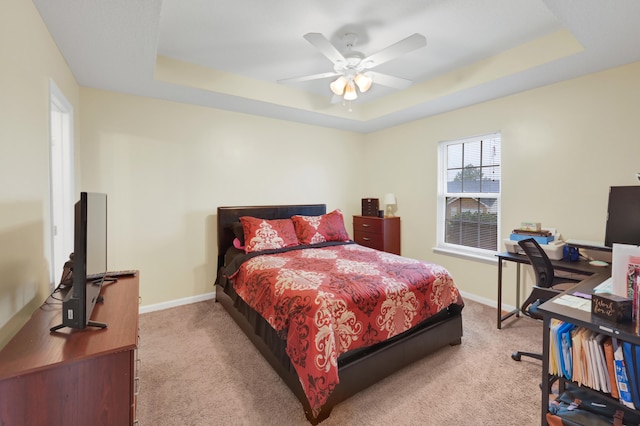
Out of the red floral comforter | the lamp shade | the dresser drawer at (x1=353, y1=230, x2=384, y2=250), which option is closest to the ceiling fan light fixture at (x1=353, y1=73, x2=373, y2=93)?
the red floral comforter

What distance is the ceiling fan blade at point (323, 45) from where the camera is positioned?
6.21 ft

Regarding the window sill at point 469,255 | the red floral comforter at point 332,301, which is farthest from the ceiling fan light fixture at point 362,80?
the window sill at point 469,255

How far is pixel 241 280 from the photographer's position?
8.98 ft

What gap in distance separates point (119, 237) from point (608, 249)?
4543 millimetres

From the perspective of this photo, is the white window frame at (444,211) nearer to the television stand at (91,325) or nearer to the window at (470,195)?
the window at (470,195)

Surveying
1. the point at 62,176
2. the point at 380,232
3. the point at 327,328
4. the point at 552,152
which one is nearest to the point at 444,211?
the point at 380,232

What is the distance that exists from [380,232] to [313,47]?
103 inches

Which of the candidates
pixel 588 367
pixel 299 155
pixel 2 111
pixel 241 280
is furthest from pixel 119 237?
pixel 588 367

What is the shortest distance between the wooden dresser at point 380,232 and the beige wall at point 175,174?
1.11m

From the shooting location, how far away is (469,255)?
3.62 m

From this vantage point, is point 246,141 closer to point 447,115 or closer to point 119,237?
point 119,237

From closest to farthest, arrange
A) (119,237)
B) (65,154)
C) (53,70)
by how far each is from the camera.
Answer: (53,70)
(65,154)
(119,237)

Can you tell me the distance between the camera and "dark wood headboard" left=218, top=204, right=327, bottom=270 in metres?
3.57

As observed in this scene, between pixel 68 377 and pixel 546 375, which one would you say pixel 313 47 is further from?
pixel 546 375
